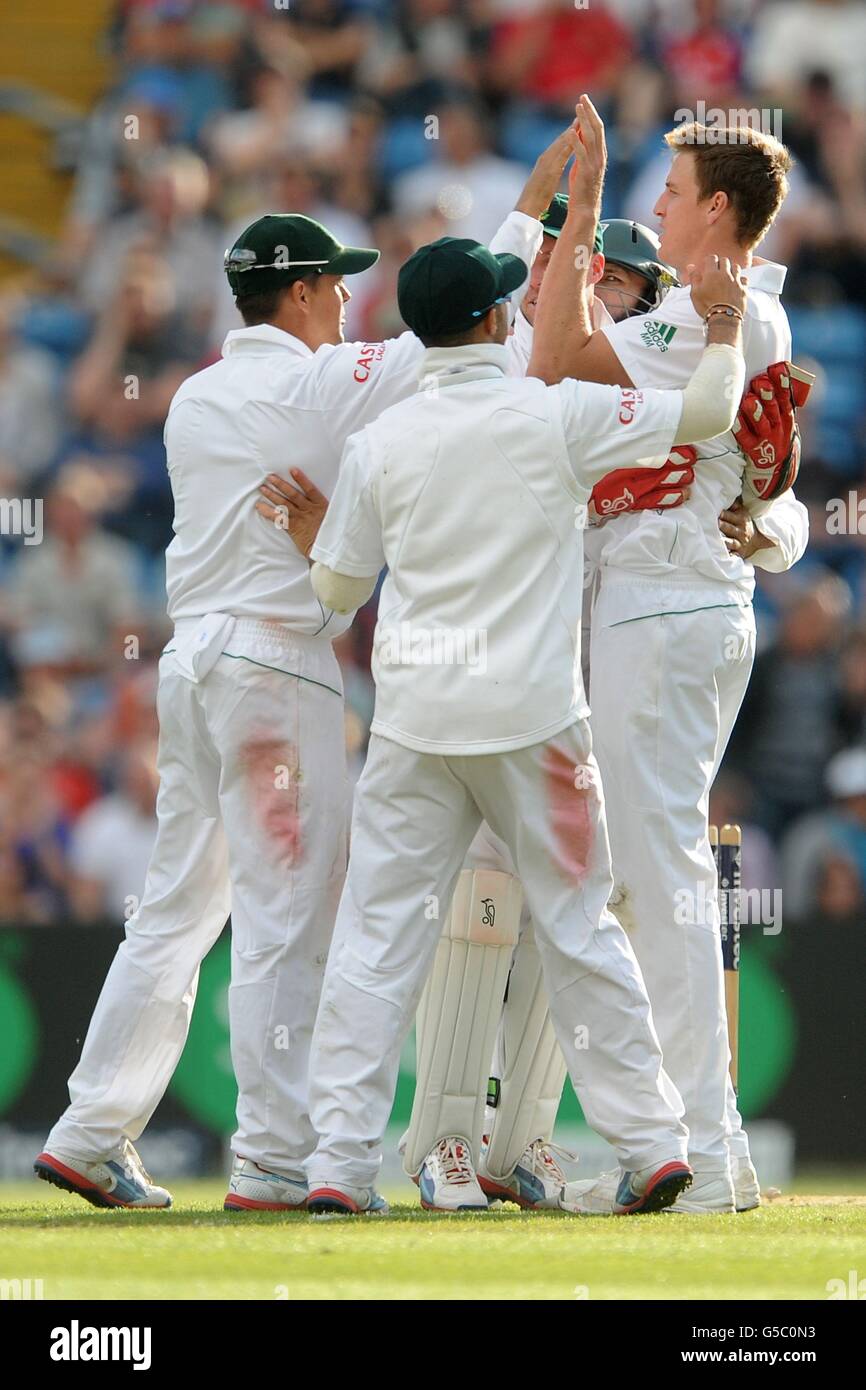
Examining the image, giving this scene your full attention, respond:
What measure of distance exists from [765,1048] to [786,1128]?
0.28 metres

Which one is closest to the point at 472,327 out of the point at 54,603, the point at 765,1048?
the point at 765,1048

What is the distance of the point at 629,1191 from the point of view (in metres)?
4.63

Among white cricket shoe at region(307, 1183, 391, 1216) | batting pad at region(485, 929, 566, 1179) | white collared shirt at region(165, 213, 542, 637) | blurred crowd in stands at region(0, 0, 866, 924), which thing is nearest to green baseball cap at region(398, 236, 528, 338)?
white collared shirt at region(165, 213, 542, 637)

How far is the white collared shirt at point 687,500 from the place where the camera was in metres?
4.88

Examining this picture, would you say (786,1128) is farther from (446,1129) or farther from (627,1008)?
(627,1008)

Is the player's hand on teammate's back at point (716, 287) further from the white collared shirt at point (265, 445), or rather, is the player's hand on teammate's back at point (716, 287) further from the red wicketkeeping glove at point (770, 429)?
the white collared shirt at point (265, 445)

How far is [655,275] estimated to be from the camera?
559 cm

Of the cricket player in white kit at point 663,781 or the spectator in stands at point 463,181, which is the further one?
the spectator in stands at point 463,181

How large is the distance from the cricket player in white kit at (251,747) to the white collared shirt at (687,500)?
421 mm

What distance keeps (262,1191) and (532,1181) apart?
756 millimetres

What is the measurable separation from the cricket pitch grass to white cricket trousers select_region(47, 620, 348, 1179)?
30cm

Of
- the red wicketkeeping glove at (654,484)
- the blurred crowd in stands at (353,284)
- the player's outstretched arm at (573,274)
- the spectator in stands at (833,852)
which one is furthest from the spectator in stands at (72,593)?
the player's outstretched arm at (573,274)

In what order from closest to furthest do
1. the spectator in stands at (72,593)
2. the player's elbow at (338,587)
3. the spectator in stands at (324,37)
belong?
the player's elbow at (338,587) → the spectator in stands at (72,593) → the spectator in stands at (324,37)

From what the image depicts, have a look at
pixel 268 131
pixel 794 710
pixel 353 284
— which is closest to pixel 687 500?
pixel 794 710
